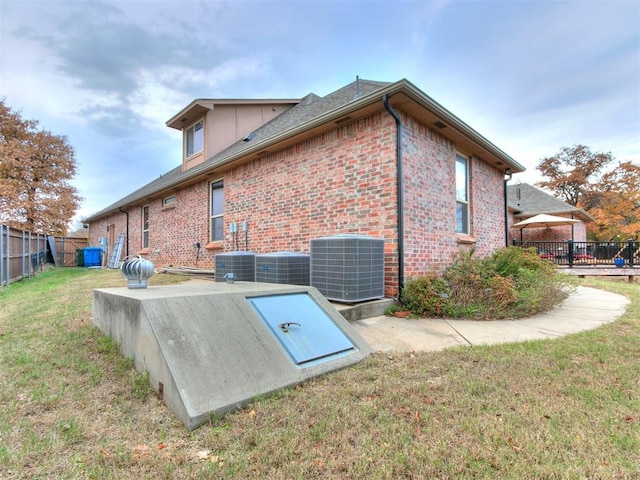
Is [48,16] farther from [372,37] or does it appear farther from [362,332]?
[362,332]

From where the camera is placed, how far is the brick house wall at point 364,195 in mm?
5566

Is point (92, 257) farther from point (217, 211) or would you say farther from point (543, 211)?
point (543, 211)

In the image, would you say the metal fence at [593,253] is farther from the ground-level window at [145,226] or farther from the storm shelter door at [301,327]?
the ground-level window at [145,226]

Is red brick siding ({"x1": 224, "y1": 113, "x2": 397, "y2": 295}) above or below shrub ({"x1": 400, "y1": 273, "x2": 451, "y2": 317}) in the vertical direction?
above

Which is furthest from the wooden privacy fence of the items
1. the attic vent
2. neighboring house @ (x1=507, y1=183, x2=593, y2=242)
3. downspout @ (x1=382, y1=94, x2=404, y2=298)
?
neighboring house @ (x1=507, y1=183, x2=593, y2=242)

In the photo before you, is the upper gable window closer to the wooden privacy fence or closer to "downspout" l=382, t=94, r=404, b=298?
the wooden privacy fence

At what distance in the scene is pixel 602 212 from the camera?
1003 inches

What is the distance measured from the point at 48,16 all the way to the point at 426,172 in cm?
924

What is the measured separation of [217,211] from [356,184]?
5.27 metres

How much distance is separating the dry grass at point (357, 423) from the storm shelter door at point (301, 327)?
10.9 inches

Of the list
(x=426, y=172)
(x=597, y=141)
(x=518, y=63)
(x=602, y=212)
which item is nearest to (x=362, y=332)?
(x=426, y=172)

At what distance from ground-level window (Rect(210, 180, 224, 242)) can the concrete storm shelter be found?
19.3ft

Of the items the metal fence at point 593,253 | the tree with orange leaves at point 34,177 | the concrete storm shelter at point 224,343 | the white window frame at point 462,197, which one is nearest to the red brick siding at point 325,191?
the concrete storm shelter at point 224,343

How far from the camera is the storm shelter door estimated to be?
3.01 meters
